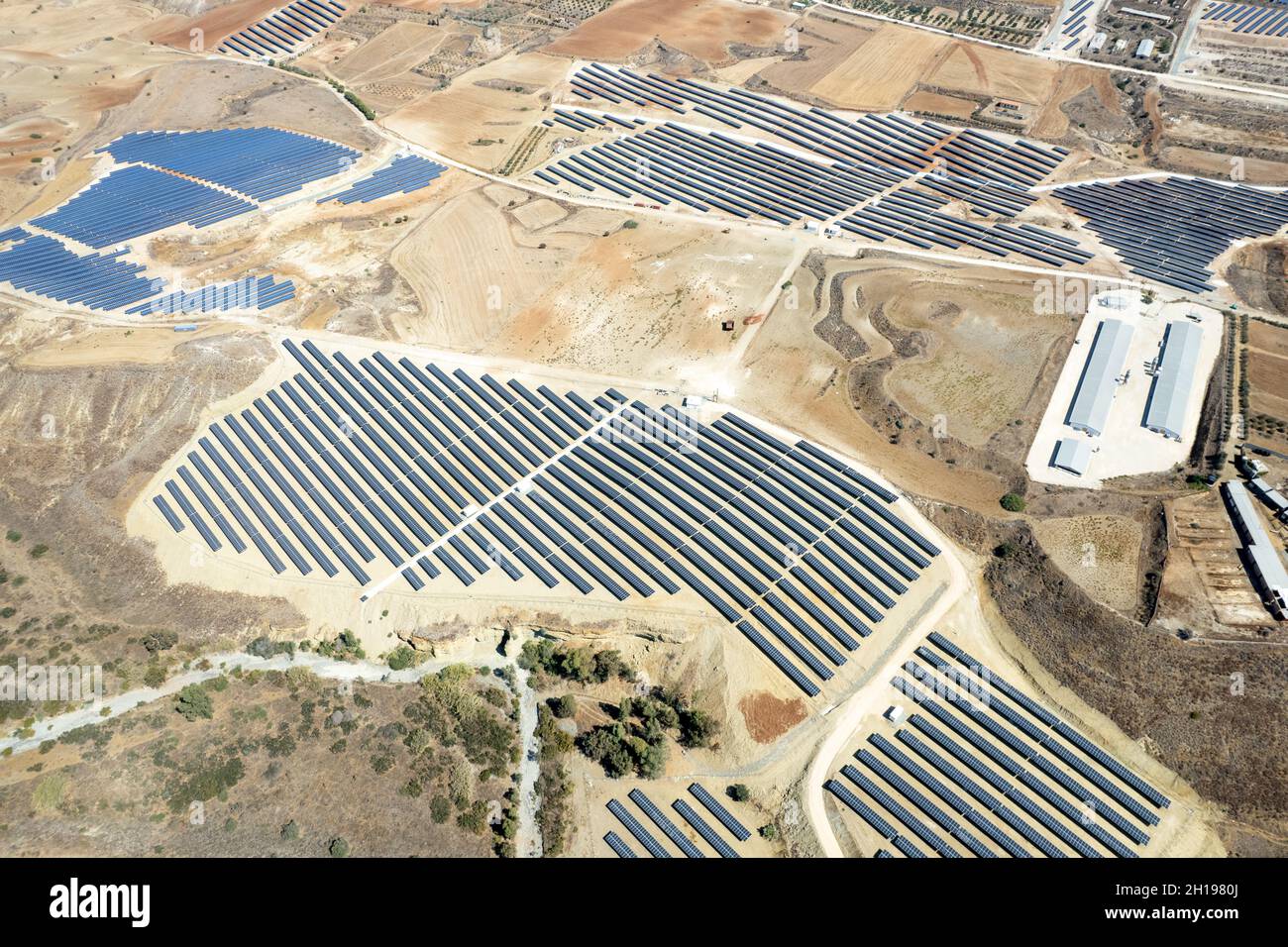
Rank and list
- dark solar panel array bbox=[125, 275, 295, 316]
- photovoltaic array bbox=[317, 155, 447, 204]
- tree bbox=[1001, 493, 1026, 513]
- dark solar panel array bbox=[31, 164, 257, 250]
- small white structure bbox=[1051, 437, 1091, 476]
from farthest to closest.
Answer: photovoltaic array bbox=[317, 155, 447, 204] → dark solar panel array bbox=[31, 164, 257, 250] → dark solar panel array bbox=[125, 275, 295, 316] → small white structure bbox=[1051, 437, 1091, 476] → tree bbox=[1001, 493, 1026, 513]

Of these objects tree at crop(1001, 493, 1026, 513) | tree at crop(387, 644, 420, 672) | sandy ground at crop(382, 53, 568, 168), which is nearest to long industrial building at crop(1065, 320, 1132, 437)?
tree at crop(1001, 493, 1026, 513)

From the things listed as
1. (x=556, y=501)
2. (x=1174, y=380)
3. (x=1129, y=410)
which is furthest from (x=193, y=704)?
(x=1174, y=380)

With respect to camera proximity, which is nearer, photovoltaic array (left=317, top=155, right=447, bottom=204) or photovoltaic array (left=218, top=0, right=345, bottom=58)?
photovoltaic array (left=317, top=155, right=447, bottom=204)

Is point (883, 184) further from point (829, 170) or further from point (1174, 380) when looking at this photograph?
point (1174, 380)

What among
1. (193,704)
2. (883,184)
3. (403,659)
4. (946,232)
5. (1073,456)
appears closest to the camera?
(193,704)

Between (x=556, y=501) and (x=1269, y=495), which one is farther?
(x=556, y=501)

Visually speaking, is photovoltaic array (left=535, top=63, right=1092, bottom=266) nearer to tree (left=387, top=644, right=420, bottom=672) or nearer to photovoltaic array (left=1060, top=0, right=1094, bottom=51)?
photovoltaic array (left=1060, top=0, right=1094, bottom=51)

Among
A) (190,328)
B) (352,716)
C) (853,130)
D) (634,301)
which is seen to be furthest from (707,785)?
(853,130)
